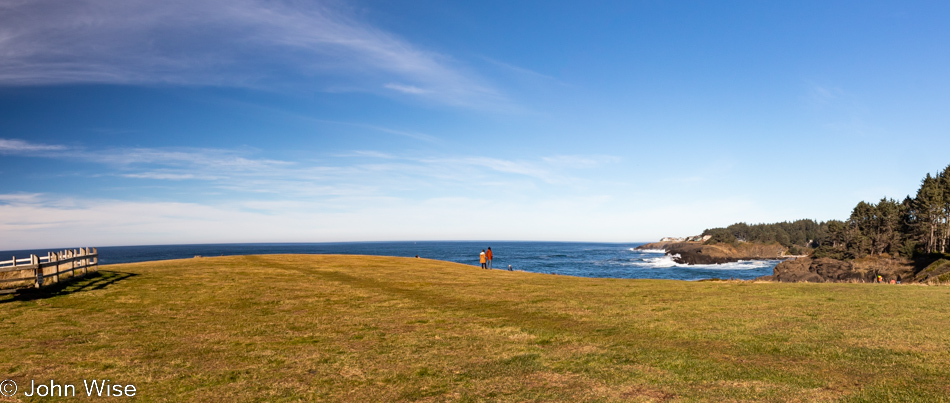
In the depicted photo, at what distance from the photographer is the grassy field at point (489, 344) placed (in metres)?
8.05

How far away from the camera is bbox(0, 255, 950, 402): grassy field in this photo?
8047 mm

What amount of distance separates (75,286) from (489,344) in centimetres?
2259

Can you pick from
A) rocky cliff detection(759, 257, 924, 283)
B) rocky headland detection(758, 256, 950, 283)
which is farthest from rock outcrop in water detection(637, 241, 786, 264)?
rocky headland detection(758, 256, 950, 283)

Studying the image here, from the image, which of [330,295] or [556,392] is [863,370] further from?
[330,295]

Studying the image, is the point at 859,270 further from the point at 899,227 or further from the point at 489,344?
the point at 489,344

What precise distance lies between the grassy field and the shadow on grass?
1.04ft

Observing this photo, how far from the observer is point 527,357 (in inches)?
399

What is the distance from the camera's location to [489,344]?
11.4 m

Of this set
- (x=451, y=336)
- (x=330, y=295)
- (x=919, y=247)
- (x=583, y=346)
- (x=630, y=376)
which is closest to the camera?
(x=630, y=376)

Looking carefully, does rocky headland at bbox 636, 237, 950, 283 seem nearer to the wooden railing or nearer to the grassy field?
the grassy field

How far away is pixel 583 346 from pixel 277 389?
6703 mm

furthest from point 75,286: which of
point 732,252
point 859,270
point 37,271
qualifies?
point 732,252

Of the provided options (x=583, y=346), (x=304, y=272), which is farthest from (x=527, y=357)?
(x=304, y=272)

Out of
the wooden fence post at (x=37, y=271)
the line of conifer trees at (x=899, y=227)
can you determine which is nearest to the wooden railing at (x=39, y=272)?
the wooden fence post at (x=37, y=271)
